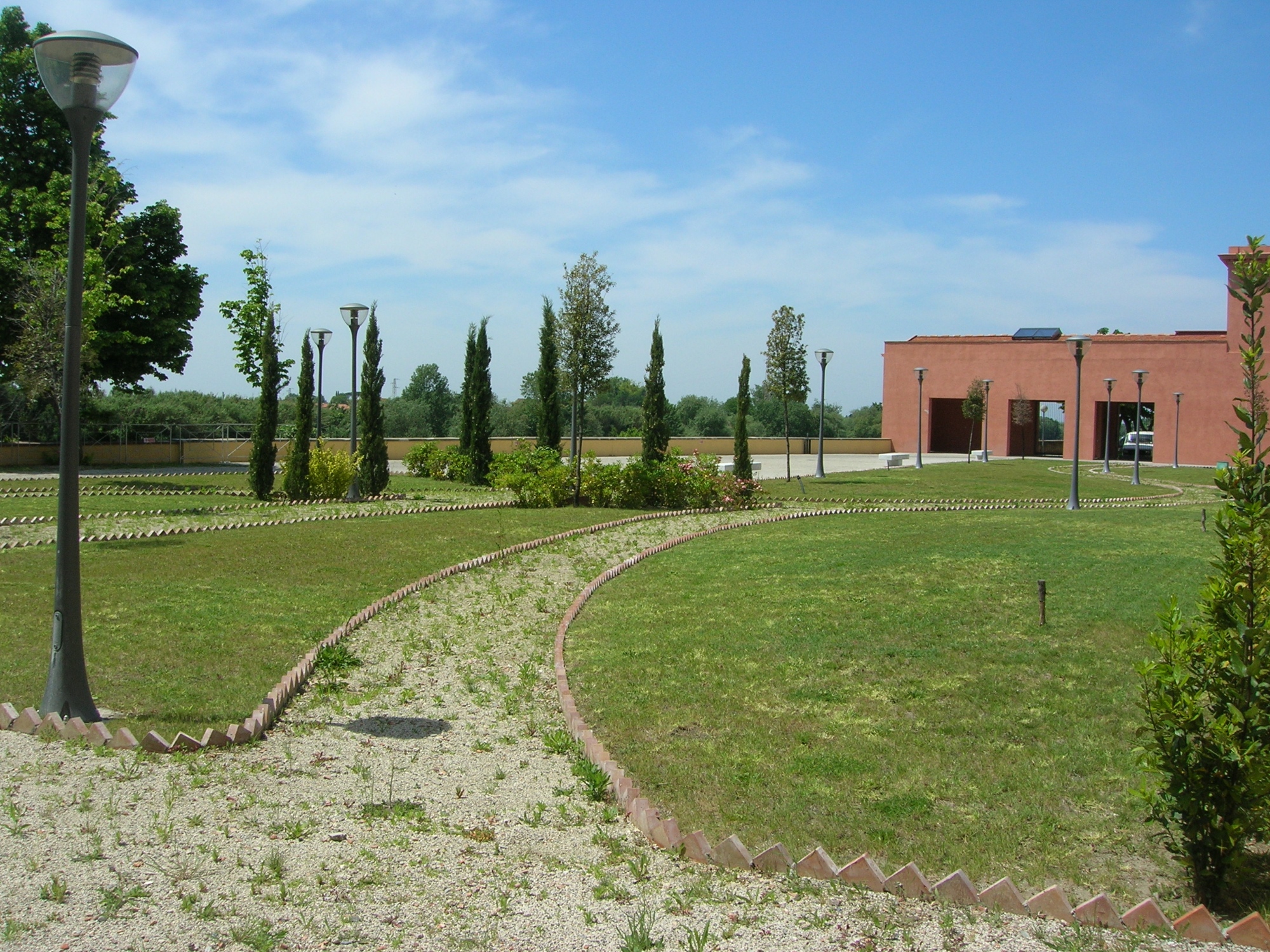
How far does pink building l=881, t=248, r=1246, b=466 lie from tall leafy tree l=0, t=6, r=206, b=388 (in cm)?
4009

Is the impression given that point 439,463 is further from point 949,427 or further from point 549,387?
point 949,427

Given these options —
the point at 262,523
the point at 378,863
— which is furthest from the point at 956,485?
the point at 378,863

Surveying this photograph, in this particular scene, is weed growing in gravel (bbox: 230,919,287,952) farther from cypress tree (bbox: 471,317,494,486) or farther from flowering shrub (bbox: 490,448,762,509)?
cypress tree (bbox: 471,317,494,486)

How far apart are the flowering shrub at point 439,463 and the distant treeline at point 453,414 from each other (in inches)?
59.9

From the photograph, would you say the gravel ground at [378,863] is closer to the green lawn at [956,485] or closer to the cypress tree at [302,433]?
the cypress tree at [302,433]

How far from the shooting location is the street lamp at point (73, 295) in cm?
583

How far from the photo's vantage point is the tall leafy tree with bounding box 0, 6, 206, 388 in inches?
957

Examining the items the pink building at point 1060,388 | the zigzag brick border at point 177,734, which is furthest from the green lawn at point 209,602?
the pink building at point 1060,388

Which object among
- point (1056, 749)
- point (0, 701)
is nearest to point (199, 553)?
point (0, 701)

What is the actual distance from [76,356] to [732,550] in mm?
9366

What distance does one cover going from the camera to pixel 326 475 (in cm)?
2156

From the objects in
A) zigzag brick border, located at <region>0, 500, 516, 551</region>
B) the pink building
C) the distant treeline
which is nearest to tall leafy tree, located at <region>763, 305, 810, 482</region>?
the distant treeline

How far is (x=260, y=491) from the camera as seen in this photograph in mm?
21344

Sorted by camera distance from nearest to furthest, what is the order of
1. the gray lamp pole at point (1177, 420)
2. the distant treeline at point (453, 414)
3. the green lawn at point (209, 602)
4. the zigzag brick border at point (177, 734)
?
the zigzag brick border at point (177, 734)
the green lawn at point (209, 602)
the distant treeline at point (453, 414)
the gray lamp pole at point (1177, 420)
